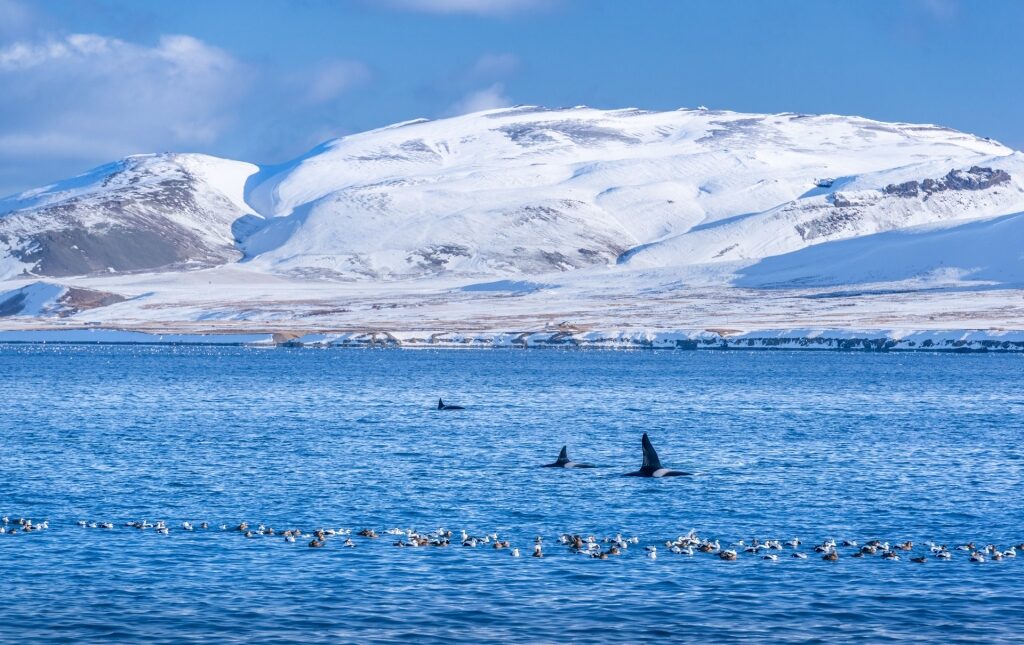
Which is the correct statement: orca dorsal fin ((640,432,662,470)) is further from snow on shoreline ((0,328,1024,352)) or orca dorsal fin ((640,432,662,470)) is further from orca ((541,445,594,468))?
snow on shoreline ((0,328,1024,352))

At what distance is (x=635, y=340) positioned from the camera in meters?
149

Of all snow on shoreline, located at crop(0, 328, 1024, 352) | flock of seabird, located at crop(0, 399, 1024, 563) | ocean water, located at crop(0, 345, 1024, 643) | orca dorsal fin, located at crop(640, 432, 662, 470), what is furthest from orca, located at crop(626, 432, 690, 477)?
snow on shoreline, located at crop(0, 328, 1024, 352)

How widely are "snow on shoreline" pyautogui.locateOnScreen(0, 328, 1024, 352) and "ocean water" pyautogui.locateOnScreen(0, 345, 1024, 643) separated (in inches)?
2624

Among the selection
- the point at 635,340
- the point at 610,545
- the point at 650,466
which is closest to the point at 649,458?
the point at 650,466

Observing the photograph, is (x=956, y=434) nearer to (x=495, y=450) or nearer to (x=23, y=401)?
(x=495, y=450)

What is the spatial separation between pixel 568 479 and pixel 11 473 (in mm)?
13443

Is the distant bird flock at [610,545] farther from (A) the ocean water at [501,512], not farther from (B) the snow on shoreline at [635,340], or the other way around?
(B) the snow on shoreline at [635,340]

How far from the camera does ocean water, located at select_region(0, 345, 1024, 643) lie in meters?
21.9

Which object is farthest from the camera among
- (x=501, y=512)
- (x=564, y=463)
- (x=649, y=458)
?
(x=564, y=463)

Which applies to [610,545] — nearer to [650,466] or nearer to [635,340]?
[650,466]

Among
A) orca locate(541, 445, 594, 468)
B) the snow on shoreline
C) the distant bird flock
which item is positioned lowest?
the distant bird flock

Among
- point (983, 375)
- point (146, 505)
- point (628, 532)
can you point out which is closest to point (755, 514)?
point (628, 532)

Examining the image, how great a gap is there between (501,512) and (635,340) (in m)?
119

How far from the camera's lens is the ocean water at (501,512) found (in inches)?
862
